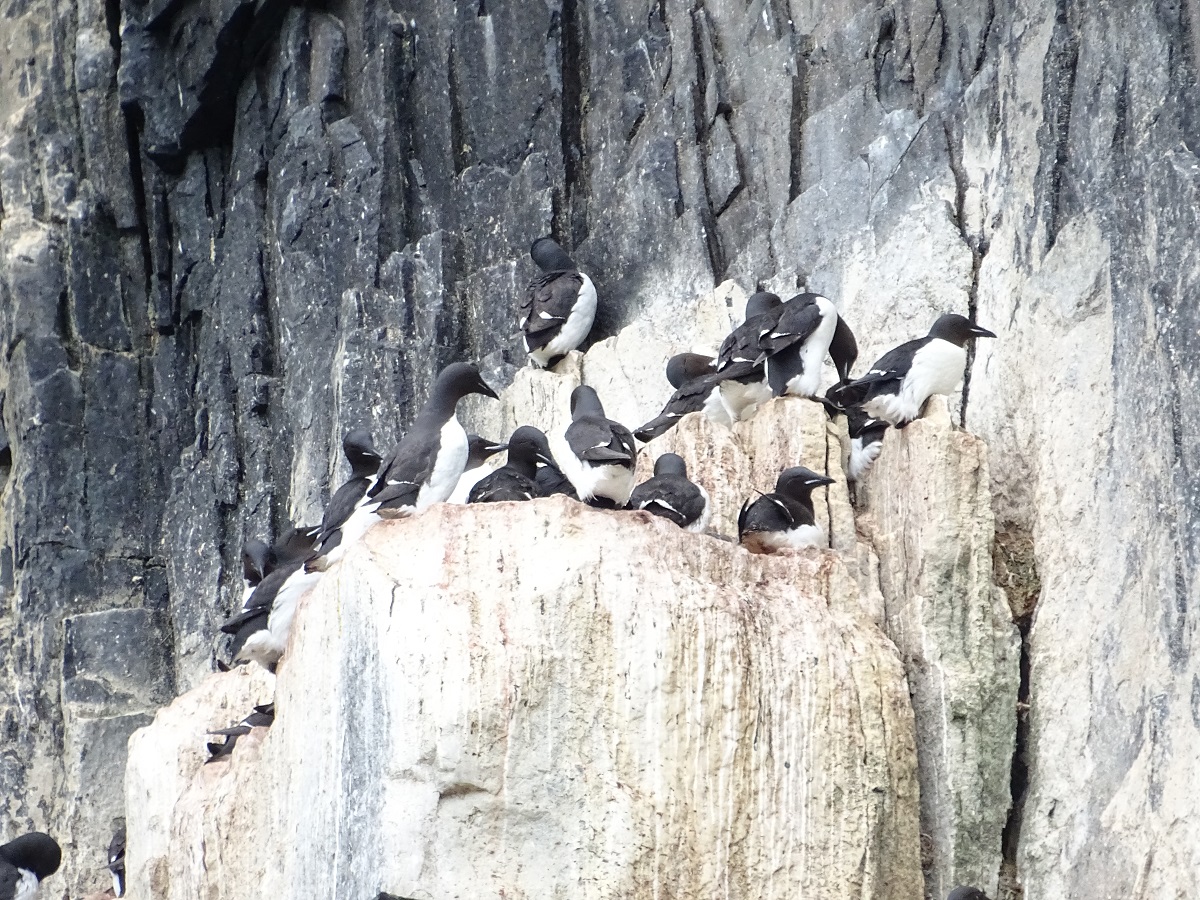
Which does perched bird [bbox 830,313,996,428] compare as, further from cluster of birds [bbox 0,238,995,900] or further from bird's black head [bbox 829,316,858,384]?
bird's black head [bbox 829,316,858,384]

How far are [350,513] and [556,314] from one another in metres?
2.57

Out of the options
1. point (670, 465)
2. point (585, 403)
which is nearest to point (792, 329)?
point (670, 465)

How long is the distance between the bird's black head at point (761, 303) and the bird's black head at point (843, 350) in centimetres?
55

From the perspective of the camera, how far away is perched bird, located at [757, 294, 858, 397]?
39.7ft

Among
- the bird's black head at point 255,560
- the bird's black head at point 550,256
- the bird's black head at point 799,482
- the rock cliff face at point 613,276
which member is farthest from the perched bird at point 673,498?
the bird's black head at point 255,560

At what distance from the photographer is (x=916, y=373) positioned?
11.9m

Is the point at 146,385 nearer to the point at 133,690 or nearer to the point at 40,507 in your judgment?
the point at 40,507

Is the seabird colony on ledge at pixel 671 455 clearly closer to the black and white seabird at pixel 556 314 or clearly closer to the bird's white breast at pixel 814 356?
the bird's white breast at pixel 814 356

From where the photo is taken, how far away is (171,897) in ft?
41.1

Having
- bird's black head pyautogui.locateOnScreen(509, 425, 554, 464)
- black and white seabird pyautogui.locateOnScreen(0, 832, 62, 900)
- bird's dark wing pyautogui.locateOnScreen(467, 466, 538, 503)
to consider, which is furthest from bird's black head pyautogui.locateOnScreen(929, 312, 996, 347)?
black and white seabird pyautogui.locateOnScreen(0, 832, 62, 900)

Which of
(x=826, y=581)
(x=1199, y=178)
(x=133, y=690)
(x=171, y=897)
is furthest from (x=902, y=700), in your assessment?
(x=133, y=690)

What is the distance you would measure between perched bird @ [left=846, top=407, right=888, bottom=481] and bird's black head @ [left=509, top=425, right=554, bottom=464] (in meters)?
1.66

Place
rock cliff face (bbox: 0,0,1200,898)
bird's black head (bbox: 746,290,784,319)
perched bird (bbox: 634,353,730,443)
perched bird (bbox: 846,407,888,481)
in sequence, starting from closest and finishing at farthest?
rock cliff face (bbox: 0,0,1200,898)
perched bird (bbox: 846,407,888,481)
perched bird (bbox: 634,353,730,443)
bird's black head (bbox: 746,290,784,319)

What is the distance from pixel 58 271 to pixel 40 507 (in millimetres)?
1937
